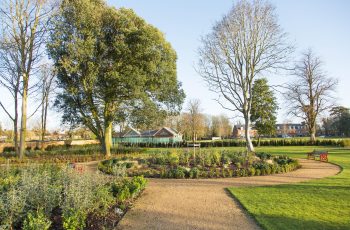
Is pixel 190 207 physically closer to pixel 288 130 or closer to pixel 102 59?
pixel 102 59

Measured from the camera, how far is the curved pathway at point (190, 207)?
6.12 m

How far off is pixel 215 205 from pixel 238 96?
17.3 metres

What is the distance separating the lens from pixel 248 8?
73.0 feet

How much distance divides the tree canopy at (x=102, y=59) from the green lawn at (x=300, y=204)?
13.3m

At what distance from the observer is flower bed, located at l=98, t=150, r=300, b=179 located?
41.4 ft

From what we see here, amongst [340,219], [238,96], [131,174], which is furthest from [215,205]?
[238,96]

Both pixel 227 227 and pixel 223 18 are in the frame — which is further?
pixel 223 18

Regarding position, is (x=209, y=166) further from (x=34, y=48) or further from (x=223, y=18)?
(x=34, y=48)

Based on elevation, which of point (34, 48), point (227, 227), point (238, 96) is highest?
point (34, 48)

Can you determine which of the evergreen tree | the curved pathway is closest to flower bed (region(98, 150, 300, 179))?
the curved pathway

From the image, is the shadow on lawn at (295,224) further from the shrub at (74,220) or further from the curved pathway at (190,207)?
the shrub at (74,220)

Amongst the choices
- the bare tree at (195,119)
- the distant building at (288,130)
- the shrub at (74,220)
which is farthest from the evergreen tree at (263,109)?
the distant building at (288,130)

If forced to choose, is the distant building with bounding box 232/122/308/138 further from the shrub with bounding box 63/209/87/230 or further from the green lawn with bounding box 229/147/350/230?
the shrub with bounding box 63/209/87/230

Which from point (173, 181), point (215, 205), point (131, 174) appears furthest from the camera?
point (131, 174)
